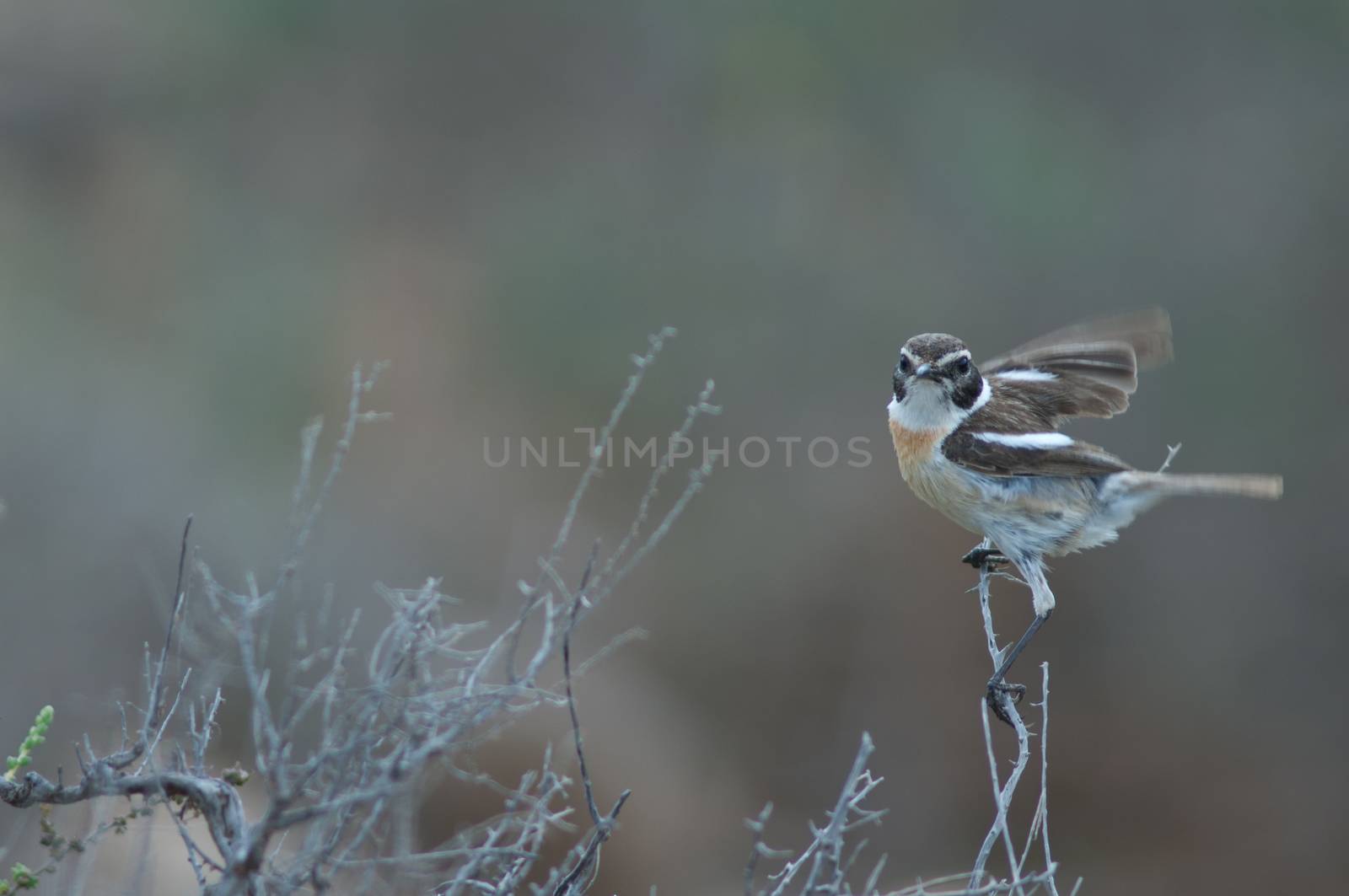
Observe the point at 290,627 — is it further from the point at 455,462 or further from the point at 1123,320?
the point at 1123,320

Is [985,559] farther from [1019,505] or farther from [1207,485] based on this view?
[1207,485]

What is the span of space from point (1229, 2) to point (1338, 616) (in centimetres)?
727

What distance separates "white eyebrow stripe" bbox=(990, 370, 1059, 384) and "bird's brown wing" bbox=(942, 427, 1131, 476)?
0.60m

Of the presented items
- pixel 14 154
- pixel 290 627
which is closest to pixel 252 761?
pixel 290 627

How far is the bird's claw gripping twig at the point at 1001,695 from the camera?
4785 millimetres

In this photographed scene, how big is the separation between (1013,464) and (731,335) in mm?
8743

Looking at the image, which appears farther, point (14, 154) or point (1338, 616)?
point (14, 154)

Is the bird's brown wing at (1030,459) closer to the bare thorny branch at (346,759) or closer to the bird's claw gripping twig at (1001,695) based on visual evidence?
the bird's claw gripping twig at (1001,695)

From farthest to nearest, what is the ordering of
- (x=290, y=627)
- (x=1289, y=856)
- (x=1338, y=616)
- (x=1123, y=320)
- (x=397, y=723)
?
(x=1338, y=616), (x=1289, y=856), (x=290, y=627), (x=1123, y=320), (x=397, y=723)

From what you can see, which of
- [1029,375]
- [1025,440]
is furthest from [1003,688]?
[1029,375]

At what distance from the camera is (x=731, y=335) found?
533 inches

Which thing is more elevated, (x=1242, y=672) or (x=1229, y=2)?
(x=1229, y=2)

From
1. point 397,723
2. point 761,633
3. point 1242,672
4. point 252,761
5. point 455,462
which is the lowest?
point 1242,672

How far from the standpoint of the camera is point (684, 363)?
43.5 ft
